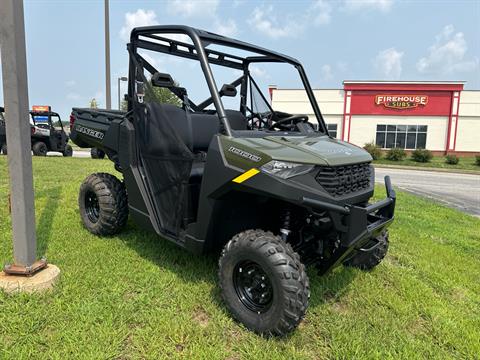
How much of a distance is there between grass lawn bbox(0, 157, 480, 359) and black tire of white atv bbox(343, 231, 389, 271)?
8 cm

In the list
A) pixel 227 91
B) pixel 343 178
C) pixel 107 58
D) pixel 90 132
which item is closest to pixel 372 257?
pixel 343 178

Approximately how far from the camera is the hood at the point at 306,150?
2.61 meters

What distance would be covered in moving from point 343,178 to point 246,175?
706mm

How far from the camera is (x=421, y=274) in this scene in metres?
3.93

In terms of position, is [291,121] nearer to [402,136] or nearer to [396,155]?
[396,155]

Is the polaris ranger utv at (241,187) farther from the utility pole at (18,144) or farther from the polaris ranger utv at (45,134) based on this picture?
the polaris ranger utv at (45,134)

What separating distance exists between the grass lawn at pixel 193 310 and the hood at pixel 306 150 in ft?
3.91

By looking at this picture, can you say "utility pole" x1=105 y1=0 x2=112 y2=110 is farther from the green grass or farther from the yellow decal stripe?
the green grass

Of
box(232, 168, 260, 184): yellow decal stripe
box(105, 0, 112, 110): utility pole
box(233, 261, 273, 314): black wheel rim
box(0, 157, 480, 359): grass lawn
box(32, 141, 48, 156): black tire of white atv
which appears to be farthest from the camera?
box(32, 141, 48, 156): black tire of white atv

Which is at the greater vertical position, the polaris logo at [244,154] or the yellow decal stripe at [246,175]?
the polaris logo at [244,154]

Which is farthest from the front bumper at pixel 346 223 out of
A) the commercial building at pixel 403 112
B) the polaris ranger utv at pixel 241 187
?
the commercial building at pixel 403 112

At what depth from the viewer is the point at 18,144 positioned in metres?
2.89

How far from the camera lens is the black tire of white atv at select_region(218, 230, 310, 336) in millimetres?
2467

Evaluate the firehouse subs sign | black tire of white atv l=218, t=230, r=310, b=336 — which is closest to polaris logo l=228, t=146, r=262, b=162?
black tire of white atv l=218, t=230, r=310, b=336
